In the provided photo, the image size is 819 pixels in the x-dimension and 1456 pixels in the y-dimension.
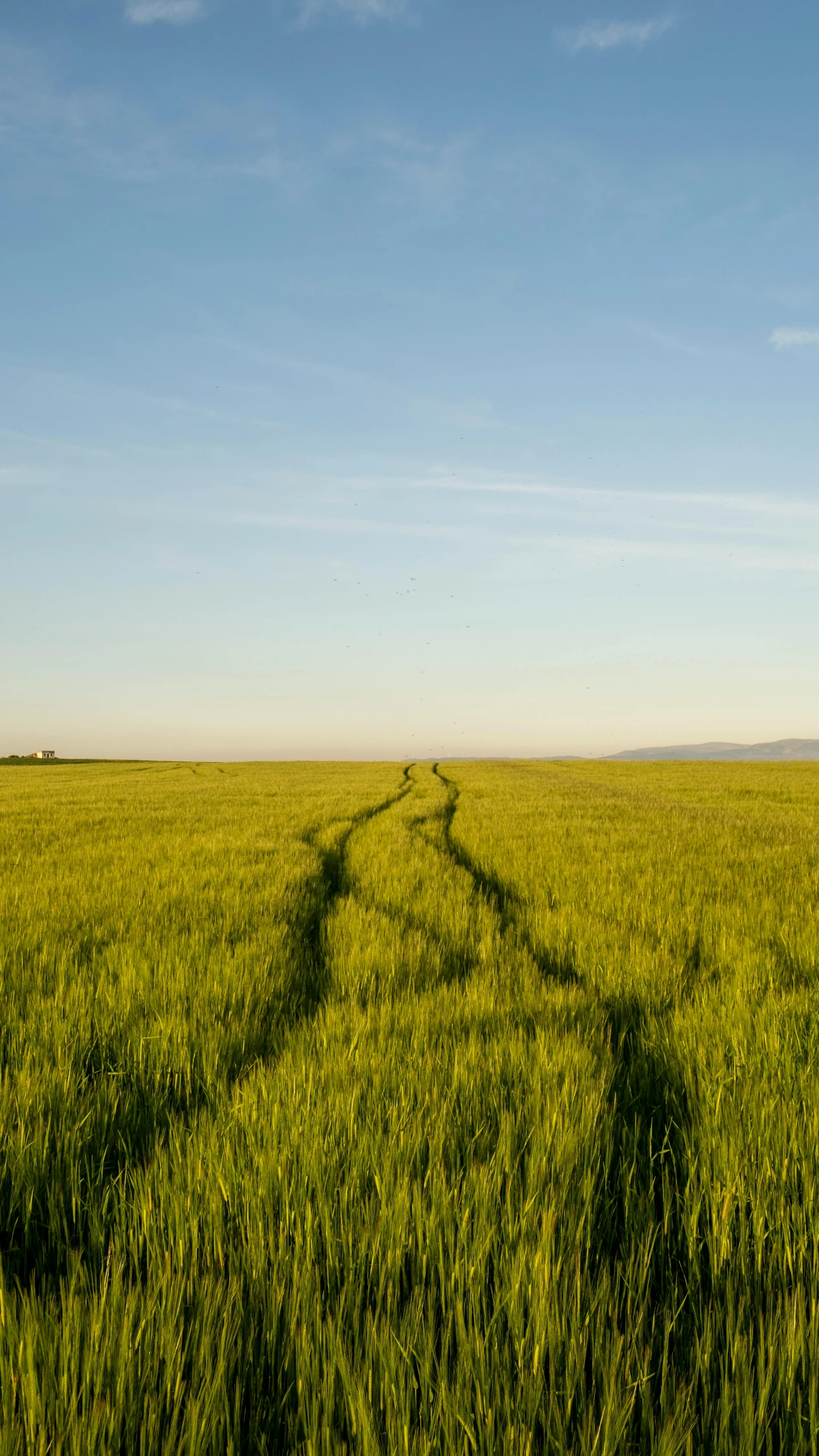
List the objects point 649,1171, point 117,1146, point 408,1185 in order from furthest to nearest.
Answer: point 117,1146
point 649,1171
point 408,1185

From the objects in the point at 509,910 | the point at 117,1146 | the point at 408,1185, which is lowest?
the point at 509,910

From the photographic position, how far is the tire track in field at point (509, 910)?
152 inches

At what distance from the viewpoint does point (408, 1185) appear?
1.64m

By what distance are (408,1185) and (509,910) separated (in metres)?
3.95

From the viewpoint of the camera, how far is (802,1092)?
2199 mm

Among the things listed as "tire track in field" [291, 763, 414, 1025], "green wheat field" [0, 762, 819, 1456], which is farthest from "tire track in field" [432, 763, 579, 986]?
"tire track in field" [291, 763, 414, 1025]

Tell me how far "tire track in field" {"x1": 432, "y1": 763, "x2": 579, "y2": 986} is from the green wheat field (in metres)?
0.04

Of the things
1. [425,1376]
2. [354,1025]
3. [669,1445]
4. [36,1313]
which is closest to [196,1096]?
[354,1025]

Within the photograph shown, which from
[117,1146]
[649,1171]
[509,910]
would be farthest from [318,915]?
[649,1171]

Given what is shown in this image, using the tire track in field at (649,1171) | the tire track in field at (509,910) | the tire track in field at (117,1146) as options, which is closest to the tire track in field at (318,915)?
the tire track in field at (117,1146)

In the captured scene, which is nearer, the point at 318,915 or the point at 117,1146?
the point at 117,1146

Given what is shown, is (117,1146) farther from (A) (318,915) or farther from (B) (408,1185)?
(A) (318,915)

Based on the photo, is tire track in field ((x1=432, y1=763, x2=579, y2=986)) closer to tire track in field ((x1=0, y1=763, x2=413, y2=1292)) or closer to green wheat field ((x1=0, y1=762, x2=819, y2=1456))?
green wheat field ((x1=0, y1=762, x2=819, y2=1456))

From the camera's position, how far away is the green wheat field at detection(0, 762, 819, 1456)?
110 centimetres
